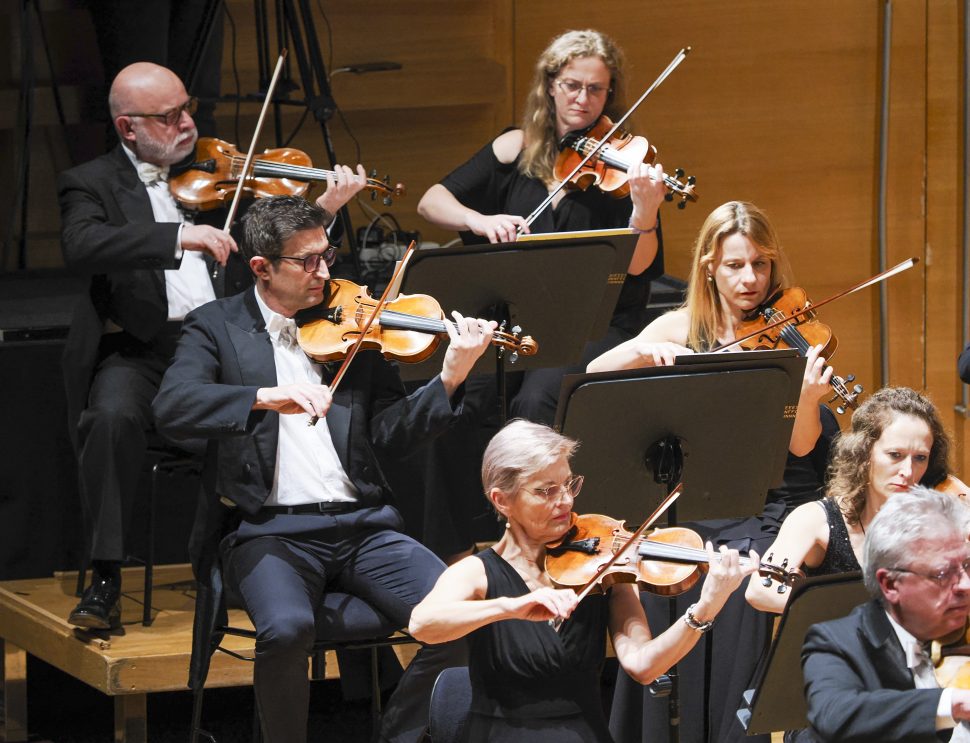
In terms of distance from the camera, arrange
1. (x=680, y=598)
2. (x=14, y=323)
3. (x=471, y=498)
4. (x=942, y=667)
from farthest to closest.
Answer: (x=14, y=323) < (x=471, y=498) < (x=680, y=598) < (x=942, y=667)

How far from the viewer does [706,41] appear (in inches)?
191

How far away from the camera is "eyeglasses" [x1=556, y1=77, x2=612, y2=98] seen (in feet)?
11.6

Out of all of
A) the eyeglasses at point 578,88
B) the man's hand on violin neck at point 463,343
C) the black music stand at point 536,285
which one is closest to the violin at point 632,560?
the man's hand on violin neck at point 463,343

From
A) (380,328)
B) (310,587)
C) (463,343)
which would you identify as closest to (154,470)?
(310,587)

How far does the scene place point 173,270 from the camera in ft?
11.7

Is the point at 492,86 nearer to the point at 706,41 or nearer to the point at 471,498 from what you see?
the point at 706,41

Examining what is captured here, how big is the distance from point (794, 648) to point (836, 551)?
50cm

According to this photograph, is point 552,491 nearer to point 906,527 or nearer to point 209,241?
point 906,527

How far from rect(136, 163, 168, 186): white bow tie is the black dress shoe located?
36.2 inches

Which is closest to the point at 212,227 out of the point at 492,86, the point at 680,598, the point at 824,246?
the point at 680,598

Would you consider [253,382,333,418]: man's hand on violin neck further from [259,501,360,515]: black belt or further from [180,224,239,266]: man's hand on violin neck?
[180,224,239,266]: man's hand on violin neck

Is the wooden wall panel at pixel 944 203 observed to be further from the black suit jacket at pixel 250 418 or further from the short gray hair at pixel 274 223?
the short gray hair at pixel 274 223

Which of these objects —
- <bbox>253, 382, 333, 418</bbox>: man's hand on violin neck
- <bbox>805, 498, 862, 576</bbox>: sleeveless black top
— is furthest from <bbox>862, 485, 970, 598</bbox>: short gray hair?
<bbox>253, 382, 333, 418</bbox>: man's hand on violin neck

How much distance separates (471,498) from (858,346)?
5.93 ft
